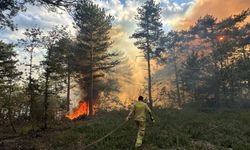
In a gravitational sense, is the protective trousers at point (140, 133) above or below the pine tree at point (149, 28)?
below

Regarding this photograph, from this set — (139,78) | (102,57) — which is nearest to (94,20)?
(102,57)

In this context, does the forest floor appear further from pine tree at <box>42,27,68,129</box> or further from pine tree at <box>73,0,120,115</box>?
pine tree at <box>73,0,120,115</box>

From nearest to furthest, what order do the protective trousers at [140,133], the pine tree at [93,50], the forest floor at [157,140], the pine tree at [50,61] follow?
the protective trousers at [140,133] < the forest floor at [157,140] < the pine tree at [50,61] < the pine tree at [93,50]

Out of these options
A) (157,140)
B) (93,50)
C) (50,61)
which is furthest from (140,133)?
(93,50)

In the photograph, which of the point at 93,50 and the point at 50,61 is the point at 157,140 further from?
the point at 93,50

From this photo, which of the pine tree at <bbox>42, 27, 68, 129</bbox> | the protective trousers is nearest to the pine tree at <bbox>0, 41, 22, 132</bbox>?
the pine tree at <bbox>42, 27, 68, 129</bbox>

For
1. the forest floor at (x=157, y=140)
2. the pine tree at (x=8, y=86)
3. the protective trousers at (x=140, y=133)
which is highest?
the pine tree at (x=8, y=86)

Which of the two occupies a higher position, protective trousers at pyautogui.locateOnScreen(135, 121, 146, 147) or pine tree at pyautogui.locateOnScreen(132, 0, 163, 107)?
pine tree at pyautogui.locateOnScreen(132, 0, 163, 107)

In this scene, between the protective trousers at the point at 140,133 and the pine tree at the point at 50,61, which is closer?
the protective trousers at the point at 140,133

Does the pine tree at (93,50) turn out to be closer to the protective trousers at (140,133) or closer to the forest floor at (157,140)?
the forest floor at (157,140)

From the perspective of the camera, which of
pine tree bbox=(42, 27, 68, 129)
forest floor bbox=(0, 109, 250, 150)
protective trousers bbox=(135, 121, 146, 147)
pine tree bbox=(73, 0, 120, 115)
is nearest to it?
protective trousers bbox=(135, 121, 146, 147)

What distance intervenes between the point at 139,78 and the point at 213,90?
3128 cm

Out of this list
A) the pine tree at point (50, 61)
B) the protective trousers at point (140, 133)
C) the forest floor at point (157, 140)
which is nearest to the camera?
the protective trousers at point (140, 133)

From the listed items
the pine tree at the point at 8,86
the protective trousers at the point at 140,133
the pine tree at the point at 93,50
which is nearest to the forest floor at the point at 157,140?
the protective trousers at the point at 140,133
